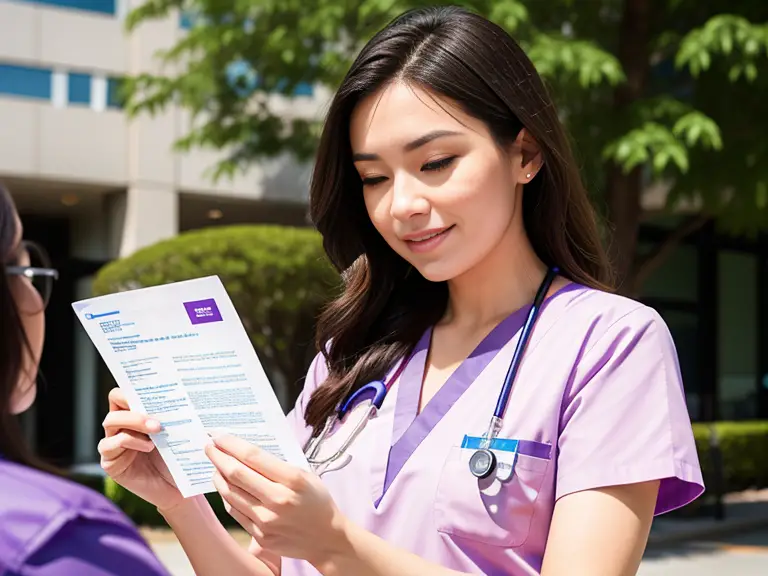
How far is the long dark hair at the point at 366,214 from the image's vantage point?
176 centimetres

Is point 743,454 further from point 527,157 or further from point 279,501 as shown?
point 279,501

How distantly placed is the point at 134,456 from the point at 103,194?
15.4m

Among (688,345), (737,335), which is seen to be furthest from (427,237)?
(737,335)

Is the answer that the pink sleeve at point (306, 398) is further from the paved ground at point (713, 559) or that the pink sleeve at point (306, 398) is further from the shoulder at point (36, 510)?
the paved ground at point (713, 559)

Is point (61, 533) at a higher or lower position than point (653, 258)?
higher

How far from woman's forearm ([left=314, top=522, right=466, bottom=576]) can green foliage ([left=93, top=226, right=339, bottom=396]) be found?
853cm

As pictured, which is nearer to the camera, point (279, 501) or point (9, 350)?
point (9, 350)

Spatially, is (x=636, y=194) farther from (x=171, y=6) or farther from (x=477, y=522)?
(x=477, y=522)

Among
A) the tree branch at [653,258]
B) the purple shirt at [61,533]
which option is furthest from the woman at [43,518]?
the tree branch at [653,258]

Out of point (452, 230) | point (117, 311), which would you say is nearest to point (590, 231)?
point (452, 230)

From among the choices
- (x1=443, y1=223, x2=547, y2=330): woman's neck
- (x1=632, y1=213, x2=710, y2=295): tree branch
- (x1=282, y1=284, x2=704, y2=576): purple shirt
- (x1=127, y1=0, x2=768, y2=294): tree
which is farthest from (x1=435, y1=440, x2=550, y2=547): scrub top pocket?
(x1=632, y1=213, x2=710, y2=295): tree branch

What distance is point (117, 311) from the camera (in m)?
1.56

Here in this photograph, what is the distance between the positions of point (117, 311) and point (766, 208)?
8902mm

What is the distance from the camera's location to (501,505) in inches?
62.1
